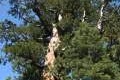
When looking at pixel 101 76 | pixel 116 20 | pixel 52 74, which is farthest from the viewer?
pixel 116 20

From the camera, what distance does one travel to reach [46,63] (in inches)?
1140

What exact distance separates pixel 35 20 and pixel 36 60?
2.54 m

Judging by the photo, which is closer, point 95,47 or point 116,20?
point 95,47

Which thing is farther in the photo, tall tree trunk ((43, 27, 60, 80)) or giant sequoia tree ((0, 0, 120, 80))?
tall tree trunk ((43, 27, 60, 80))

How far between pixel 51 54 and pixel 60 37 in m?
1.10

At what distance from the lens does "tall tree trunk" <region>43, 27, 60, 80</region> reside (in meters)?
28.5

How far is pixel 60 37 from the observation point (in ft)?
97.2

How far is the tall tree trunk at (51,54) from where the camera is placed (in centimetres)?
2847

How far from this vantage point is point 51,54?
29078 millimetres

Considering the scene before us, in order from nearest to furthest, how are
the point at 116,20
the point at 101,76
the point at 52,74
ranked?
the point at 101,76 < the point at 52,74 < the point at 116,20

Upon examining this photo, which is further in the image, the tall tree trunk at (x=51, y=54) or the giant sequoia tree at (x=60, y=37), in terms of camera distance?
the tall tree trunk at (x=51, y=54)

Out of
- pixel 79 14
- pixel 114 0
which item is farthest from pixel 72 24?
pixel 114 0

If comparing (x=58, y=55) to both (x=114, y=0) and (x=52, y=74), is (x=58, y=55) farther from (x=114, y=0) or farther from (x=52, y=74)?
(x=114, y=0)

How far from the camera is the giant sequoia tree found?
2622 cm
